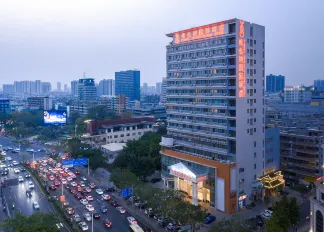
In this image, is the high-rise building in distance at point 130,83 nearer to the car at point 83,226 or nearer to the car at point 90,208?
the car at point 90,208

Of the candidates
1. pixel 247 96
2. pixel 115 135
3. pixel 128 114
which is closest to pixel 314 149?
pixel 247 96

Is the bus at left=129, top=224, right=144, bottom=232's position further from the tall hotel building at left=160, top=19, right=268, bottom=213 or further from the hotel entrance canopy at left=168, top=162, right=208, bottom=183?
the hotel entrance canopy at left=168, top=162, right=208, bottom=183

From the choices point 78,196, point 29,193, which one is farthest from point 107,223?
point 29,193

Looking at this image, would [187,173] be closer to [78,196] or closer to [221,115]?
[221,115]

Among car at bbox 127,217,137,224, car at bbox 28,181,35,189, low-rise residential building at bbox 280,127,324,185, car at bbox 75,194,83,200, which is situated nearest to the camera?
car at bbox 127,217,137,224

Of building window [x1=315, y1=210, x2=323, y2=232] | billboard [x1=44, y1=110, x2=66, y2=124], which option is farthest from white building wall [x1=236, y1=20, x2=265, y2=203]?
billboard [x1=44, y1=110, x2=66, y2=124]

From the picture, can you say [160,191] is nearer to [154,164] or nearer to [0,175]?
[154,164]

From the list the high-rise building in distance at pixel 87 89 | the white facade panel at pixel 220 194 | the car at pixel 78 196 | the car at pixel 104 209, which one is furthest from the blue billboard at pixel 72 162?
the high-rise building in distance at pixel 87 89
